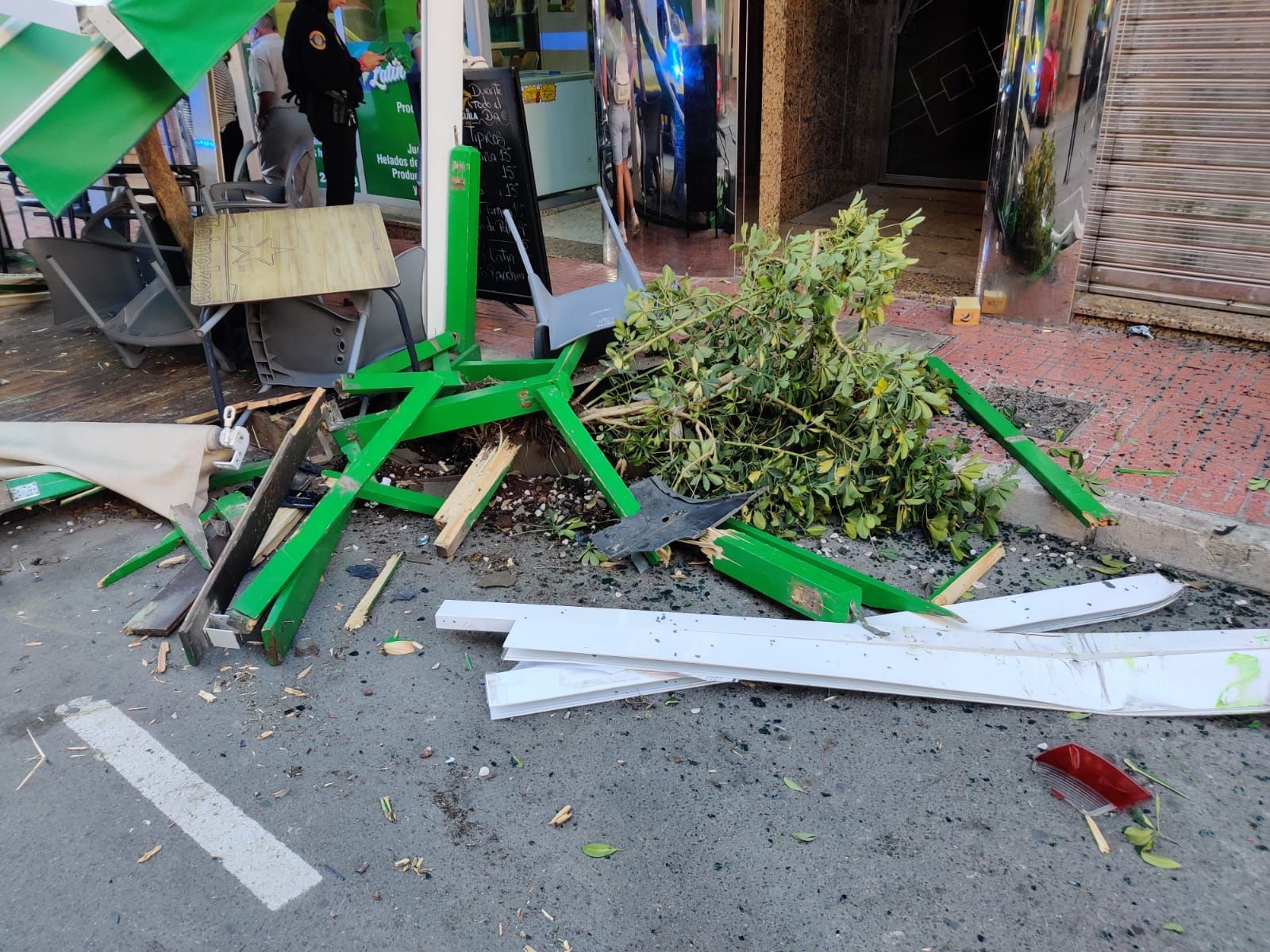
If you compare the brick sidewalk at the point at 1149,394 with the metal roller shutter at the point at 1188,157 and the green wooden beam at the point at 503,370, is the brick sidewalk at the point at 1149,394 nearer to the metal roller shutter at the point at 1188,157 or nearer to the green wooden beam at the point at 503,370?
the metal roller shutter at the point at 1188,157

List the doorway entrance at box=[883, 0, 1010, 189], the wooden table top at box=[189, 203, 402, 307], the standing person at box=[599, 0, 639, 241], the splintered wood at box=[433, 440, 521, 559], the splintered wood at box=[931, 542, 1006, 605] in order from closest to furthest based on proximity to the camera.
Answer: the splintered wood at box=[931, 542, 1006, 605]
the splintered wood at box=[433, 440, 521, 559]
the wooden table top at box=[189, 203, 402, 307]
the standing person at box=[599, 0, 639, 241]
the doorway entrance at box=[883, 0, 1010, 189]

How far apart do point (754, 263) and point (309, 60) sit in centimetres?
509

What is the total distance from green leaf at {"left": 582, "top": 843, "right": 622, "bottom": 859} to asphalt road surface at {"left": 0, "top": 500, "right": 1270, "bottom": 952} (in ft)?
0.08

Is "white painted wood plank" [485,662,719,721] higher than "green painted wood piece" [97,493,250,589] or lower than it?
lower

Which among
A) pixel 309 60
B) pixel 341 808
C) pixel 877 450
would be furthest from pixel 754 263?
pixel 309 60

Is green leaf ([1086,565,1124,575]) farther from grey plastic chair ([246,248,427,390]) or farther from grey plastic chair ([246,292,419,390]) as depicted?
grey plastic chair ([246,292,419,390])

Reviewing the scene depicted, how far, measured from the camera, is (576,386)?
473 centimetres

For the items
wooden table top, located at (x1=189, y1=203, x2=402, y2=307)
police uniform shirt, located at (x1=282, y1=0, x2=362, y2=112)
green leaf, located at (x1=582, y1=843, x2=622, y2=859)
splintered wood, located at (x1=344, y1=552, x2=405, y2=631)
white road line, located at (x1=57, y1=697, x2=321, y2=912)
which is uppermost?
police uniform shirt, located at (x1=282, y1=0, x2=362, y2=112)

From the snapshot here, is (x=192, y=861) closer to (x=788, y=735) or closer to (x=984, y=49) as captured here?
(x=788, y=735)

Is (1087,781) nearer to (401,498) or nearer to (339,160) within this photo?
(401,498)

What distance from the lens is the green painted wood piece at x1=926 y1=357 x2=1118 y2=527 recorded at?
3.88 m

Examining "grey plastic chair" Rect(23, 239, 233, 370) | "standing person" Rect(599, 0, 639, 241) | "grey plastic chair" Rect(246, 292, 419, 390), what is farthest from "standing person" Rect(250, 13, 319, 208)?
"grey plastic chair" Rect(246, 292, 419, 390)

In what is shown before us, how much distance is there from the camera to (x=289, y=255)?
4875 millimetres

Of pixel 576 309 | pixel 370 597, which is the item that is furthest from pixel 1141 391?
pixel 370 597
